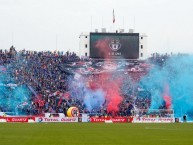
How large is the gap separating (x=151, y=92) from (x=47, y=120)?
2112 centimetres

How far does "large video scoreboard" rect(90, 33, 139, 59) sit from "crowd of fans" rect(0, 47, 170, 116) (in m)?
4.57

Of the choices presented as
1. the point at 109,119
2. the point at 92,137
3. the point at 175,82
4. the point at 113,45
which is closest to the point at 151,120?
the point at 109,119

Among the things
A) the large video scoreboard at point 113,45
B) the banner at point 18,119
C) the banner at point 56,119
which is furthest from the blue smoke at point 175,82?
the banner at point 18,119

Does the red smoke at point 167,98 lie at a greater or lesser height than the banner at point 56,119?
greater

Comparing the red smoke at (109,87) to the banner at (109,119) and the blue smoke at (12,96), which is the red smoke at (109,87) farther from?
the blue smoke at (12,96)

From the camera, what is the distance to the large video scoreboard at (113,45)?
8888 cm

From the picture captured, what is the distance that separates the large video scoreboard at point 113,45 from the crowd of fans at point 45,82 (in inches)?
180

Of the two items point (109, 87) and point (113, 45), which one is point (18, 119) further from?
point (113, 45)

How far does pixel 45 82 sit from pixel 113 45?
14838 millimetres

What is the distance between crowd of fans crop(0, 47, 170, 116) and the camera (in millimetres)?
75938

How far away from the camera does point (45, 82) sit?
7994cm

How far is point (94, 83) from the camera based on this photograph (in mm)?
85562

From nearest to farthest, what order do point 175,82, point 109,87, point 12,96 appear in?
point 12,96
point 109,87
point 175,82

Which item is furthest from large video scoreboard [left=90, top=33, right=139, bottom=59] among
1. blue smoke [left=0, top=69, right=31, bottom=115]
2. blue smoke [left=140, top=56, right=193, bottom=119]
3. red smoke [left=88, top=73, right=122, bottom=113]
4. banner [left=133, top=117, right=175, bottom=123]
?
banner [left=133, top=117, right=175, bottom=123]
